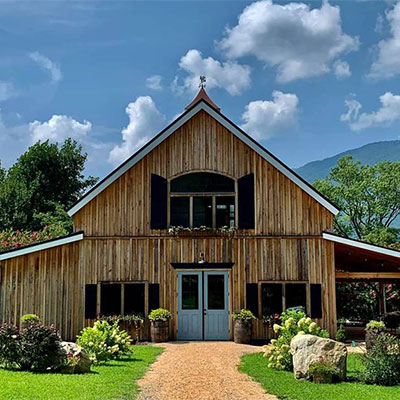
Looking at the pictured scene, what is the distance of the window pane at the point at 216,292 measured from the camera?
18.8 meters

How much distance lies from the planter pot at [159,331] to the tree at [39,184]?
22.2m

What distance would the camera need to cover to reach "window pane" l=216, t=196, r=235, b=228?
19.1 meters

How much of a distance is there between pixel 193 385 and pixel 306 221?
9158 millimetres

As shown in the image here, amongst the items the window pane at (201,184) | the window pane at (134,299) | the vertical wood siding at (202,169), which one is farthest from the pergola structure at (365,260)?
the window pane at (134,299)

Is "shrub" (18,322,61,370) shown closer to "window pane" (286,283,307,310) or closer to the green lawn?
the green lawn

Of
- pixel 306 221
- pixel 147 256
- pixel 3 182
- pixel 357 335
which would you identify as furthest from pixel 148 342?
pixel 3 182

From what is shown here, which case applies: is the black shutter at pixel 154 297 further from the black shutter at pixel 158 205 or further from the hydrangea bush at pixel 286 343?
the hydrangea bush at pixel 286 343

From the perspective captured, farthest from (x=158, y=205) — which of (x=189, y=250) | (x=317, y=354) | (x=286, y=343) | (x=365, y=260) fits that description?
(x=317, y=354)

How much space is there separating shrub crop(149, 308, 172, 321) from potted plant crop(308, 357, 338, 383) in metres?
7.24

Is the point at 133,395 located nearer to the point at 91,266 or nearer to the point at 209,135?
the point at 91,266

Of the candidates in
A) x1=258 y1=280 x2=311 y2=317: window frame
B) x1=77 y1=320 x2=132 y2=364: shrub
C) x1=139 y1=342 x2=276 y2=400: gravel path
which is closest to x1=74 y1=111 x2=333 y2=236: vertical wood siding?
x1=258 y1=280 x2=311 y2=317: window frame

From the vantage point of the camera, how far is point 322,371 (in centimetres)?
1139

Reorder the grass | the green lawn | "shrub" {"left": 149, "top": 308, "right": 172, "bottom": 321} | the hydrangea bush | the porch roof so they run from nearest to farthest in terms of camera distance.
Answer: the grass, the green lawn, the hydrangea bush, "shrub" {"left": 149, "top": 308, "right": 172, "bottom": 321}, the porch roof

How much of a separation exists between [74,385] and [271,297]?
956 centimetres
